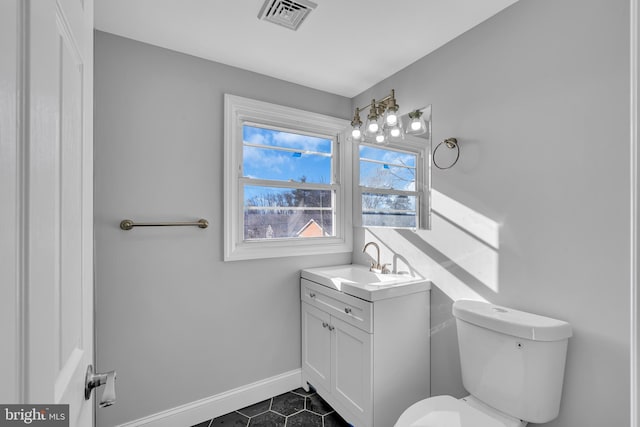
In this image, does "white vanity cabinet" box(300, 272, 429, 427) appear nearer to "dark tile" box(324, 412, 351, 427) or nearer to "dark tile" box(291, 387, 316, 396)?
"dark tile" box(324, 412, 351, 427)

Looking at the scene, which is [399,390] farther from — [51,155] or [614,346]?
[51,155]

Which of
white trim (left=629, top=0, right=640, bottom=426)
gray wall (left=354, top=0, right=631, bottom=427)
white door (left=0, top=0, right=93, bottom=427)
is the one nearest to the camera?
white door (left=0, top=0, right=93, bottom=427)

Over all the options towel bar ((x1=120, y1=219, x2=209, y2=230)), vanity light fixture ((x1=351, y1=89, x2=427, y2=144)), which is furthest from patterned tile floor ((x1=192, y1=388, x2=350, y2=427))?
vanity light fixture ((x1=351, y1=89, x2=427, y2=144))

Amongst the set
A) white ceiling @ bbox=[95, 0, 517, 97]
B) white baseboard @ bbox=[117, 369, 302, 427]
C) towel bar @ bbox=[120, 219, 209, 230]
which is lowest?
white baseboard @ bbox=[117, 369, 302, 427]

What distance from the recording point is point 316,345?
2146 mm

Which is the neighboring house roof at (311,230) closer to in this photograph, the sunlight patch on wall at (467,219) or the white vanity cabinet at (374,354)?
the white vanity cabinet at (374,354)

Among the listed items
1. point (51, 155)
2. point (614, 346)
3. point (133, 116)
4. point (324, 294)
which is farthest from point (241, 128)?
point (614, 346)

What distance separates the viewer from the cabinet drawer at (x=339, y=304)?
5.55 ft

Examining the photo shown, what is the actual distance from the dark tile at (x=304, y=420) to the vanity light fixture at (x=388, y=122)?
188 cm

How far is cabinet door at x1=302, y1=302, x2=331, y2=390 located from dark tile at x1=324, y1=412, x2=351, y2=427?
0.17 metres

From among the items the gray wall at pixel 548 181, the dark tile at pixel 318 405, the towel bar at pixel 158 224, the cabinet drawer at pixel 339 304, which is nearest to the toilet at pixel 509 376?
the gray wall at pixel 548 181

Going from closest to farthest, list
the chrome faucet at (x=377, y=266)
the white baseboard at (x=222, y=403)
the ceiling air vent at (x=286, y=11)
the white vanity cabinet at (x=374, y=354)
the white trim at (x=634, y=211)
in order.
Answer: the white trim at (x=634, y=211), the ceiling air vent at (x=286, y=11), the white vanity cabinet at (x=374, y=354), the white baseboard at (x=222, y=403), the chrome faucet at (x=377, y=266)

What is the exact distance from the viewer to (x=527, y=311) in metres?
1.44

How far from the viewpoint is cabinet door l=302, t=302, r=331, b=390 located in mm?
2023
